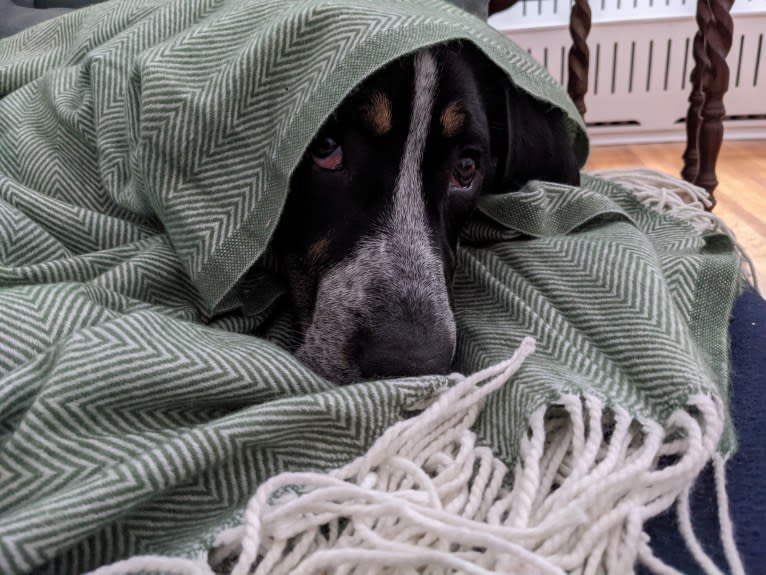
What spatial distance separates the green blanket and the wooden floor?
143cm

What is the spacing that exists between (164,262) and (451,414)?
537 millimetres

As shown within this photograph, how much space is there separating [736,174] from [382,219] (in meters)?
3.94

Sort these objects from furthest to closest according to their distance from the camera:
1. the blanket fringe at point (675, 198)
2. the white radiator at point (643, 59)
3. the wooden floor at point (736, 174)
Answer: the white radiator at point (643, 59), the wooden floor at point (736, 174), the blanket fringe at point (675, 198)

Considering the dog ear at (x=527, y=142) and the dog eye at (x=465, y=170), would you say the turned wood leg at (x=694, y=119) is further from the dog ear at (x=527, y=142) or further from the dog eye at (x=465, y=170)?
the dog eye at (x=465, y=170)

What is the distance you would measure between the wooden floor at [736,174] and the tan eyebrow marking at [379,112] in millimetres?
1689

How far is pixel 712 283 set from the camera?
1099 mm

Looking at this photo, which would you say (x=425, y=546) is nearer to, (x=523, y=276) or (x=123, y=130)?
(x=523, y=276)

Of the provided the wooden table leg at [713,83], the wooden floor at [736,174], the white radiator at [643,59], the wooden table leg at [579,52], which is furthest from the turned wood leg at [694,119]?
the white radiator at [643,59]

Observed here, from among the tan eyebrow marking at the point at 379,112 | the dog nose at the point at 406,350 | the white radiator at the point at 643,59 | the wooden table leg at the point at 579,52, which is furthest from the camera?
→ the white radiator at the point at 643,59

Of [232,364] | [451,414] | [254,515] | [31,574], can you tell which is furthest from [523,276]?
[31,574]

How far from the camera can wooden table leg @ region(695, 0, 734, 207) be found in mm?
2227

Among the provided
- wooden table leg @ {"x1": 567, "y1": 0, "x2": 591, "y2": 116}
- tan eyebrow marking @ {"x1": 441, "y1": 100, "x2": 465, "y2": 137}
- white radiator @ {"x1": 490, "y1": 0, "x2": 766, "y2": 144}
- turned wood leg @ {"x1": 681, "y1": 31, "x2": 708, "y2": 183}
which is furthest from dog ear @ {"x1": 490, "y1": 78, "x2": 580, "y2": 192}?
white radiator @ {"x1": 490, "y1": 0, "x2": 766, "y2": 144}

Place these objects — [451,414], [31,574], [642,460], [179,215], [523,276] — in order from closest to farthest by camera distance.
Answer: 1. [31,574]
2. [642,460]
3. [451,414]
4. [179,215]
5. [523,276]

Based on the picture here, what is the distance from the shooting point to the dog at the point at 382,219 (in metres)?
1.00
